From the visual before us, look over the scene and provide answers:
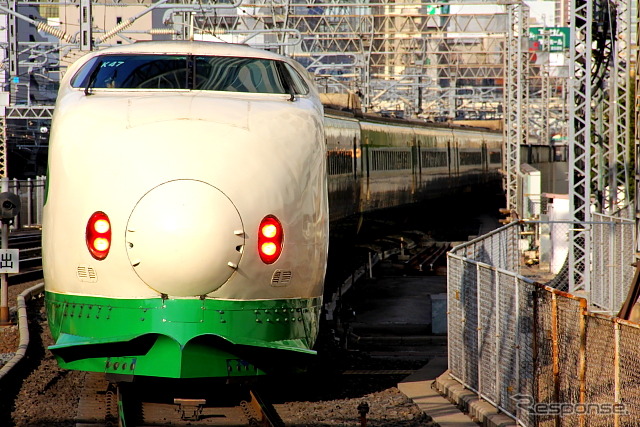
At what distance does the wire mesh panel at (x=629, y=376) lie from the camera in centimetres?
703

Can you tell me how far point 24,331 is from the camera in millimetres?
13297

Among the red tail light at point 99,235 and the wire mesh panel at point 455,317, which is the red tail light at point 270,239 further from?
the wire mesh panel at point 455,317

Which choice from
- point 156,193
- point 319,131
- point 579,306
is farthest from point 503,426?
point 156,193

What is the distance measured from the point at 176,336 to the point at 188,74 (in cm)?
252

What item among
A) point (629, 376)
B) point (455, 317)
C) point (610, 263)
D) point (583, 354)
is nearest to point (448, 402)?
point (455, 317)

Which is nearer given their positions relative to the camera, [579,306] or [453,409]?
[579,306]

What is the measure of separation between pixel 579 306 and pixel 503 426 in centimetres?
166

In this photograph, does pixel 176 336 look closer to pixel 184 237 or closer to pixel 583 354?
pixel 184 237

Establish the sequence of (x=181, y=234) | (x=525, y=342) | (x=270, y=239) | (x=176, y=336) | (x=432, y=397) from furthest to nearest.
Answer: (x=432, y=397) → (x=525, y=342) → (x=270, y=239) → (x=176, y=336) → (x=181, y=234)

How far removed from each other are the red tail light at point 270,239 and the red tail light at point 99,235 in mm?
1121

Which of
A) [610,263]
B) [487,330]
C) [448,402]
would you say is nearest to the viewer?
[487,330]

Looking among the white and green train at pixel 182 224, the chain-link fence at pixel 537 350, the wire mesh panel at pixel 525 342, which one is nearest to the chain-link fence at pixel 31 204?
the chain-link fence at pixel 537 350

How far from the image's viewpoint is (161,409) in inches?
362

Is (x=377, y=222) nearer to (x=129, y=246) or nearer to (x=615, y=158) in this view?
(x=615, y=158)
